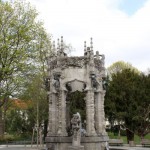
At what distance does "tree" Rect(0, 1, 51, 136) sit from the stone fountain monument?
24.4ft

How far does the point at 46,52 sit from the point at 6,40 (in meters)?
9.43

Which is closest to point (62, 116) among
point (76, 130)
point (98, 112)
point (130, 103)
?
point (76, 130)

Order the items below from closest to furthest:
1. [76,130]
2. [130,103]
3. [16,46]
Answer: [76,130] → [16,46] → [130,103]

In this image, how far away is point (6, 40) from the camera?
88.2ft

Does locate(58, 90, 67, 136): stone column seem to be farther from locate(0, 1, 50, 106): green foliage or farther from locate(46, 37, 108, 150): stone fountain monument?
locate(0, 1, 50, 106): green foliage

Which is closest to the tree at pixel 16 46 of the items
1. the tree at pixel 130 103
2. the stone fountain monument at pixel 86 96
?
the stone fountain monument at pixel 86 96

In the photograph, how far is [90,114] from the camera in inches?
739

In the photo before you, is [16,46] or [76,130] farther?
[16,46]

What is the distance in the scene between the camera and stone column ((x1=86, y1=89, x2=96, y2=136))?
60.8 ft

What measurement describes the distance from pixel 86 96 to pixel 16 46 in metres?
11.1

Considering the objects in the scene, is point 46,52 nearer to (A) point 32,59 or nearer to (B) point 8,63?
(A) point 32,59

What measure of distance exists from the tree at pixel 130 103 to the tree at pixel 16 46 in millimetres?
14594

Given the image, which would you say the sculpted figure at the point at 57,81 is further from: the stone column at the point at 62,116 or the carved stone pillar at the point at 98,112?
the carved stone pillar at the point at 98,112

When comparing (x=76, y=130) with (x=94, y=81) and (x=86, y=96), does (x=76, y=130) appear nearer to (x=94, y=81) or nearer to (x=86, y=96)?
(x=86, y=96)
